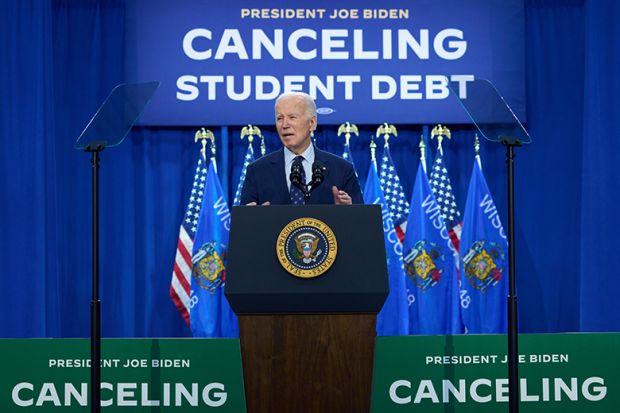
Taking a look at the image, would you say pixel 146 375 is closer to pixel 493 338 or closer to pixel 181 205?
pixel 493 338

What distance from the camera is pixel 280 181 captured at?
3.45m

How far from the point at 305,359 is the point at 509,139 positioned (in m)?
1.36

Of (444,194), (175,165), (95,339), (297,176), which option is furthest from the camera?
(175,165)

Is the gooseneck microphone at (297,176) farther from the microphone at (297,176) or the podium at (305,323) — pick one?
the podium at (305,323)

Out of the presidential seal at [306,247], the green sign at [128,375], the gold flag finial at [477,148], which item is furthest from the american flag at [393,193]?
the presidential seal at [306,247]

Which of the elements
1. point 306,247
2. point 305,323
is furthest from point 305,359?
point 306,247

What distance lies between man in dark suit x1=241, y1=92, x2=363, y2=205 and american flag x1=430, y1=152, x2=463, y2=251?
3078 millimetres

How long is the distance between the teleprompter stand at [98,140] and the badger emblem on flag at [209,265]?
2.71m

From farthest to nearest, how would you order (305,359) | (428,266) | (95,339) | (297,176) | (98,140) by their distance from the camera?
(428,266)
(98,140)
(95,339)
(297,176)
(305,359)

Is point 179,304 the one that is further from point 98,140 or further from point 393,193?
point 98,140

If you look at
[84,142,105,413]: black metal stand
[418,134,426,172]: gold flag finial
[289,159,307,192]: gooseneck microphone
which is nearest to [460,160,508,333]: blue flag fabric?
[418,134,426,172]: gold flag finial

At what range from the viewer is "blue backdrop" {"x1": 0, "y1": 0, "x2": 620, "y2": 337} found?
249 inches

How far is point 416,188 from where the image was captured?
640cm

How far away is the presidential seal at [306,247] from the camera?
8.77 feet
